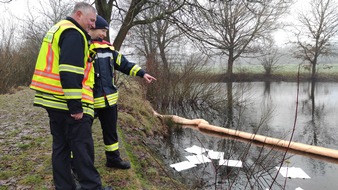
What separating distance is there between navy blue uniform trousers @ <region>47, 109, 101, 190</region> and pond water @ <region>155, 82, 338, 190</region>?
1133 millimetres

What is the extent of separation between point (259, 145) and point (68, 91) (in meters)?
5.47

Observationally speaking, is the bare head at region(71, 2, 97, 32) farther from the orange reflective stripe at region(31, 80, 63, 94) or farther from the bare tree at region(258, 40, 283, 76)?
the bare tree at region(258, 40, 283, 76)

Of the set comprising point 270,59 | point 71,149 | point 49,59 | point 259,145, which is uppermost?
point 270,59

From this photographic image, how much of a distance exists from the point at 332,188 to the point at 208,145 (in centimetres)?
272

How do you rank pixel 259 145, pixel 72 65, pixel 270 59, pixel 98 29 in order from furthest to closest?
1. pixel 270 59
2. pixel 259 145
3. pixel 98 29
4. pixel 72 65

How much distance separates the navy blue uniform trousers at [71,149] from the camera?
87.2 inches

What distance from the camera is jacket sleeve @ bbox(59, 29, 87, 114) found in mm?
2021

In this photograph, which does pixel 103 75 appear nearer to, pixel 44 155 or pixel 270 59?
pixel 44 155

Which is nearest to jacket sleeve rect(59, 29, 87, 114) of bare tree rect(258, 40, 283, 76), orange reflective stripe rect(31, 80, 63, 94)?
orange reflective stripe rect(31, 80, 63, 94)

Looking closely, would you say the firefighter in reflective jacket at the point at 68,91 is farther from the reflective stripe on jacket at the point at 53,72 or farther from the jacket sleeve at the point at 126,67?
the jacket sleeve at the point at 126,67

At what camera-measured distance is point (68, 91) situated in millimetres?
2035

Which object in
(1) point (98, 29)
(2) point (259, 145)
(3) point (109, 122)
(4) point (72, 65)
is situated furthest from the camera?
(2) point (259, 145)

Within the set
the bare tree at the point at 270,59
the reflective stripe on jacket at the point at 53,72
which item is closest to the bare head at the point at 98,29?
the reflective stripe on jacket at the point at 53,72

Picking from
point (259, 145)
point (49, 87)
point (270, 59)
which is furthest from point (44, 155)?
point (270, 59)
